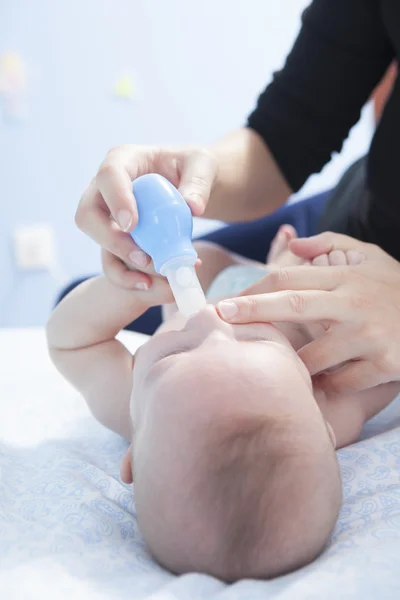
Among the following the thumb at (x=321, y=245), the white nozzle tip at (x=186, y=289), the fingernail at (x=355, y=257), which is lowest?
the fingernail at (x=355, y=257)

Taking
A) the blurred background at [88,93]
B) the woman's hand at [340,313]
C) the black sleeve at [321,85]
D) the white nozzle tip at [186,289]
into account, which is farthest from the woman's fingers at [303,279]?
the blurred background at [88,93]

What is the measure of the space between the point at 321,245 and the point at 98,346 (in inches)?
14.6

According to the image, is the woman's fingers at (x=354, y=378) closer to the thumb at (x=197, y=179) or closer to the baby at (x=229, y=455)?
the baby at (x=229, y=455)

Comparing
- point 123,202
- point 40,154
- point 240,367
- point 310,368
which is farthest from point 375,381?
point 40,154

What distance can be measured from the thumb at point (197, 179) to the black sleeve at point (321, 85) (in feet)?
1.10

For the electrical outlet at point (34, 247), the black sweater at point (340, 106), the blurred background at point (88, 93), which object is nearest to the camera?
the black sweater at point (340, 106)

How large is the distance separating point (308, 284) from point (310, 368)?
0.33 ft

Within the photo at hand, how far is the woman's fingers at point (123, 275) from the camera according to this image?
79cm

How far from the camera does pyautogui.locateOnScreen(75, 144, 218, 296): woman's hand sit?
0.70 m

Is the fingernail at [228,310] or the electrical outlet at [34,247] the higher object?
the fingernail at [228,310]

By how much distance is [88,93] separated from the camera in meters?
2.20

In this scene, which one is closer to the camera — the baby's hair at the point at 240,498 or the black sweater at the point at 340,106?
the baby's hair at the point at 240,498

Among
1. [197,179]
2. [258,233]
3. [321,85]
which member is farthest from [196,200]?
[258,233]

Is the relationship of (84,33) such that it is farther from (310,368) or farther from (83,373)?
(310,368)
